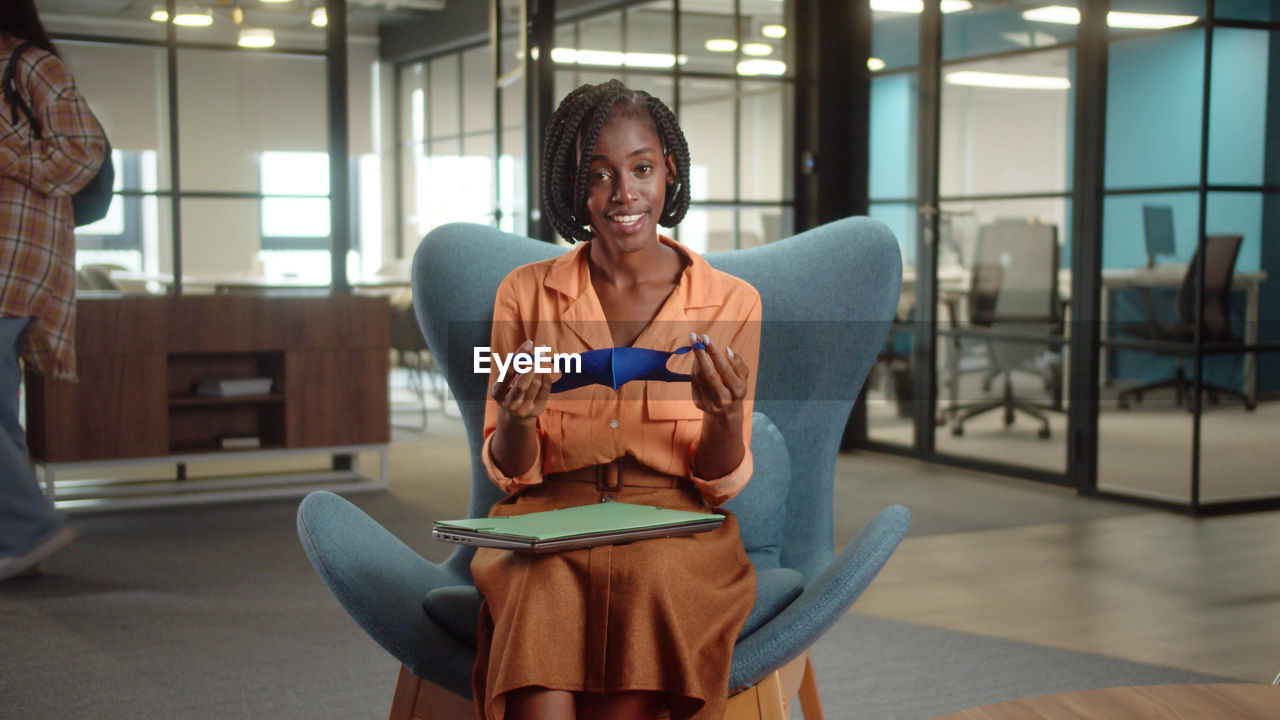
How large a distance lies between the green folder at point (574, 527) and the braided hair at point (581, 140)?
0.44m

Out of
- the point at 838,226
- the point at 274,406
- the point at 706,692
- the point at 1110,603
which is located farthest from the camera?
the point at 274,406

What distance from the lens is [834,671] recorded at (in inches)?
108

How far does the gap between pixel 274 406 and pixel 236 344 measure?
364mm

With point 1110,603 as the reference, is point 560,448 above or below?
above

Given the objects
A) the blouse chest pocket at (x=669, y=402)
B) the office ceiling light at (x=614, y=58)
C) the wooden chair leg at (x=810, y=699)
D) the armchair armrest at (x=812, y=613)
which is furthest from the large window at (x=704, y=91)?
the armchair armrest at (x=812, y=613)

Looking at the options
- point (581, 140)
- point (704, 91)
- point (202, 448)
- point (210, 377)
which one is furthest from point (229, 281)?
point (581, 140)

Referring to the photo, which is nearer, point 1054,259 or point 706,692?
point 706,692

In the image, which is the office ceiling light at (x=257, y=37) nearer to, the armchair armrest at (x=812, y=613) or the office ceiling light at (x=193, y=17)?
the office ceiling light at (x=193, y=17)

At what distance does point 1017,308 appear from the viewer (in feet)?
17.0

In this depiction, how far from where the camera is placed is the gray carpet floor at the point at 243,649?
252 centimetres

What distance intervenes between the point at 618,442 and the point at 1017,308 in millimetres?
3906

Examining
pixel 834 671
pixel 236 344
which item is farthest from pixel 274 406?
pixel 834 671

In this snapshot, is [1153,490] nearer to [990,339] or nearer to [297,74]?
[990,339]

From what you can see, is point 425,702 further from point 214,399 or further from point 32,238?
point 214,399
